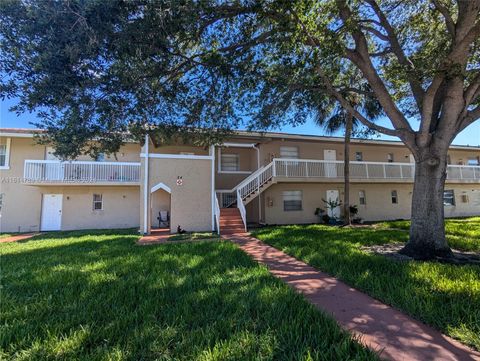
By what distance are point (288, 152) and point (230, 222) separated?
6.82 metres

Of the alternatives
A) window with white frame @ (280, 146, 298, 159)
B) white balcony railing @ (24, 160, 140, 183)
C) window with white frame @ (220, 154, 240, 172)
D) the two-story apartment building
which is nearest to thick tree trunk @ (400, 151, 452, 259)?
the two-story apartment building

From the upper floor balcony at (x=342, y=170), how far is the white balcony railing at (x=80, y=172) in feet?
29.6

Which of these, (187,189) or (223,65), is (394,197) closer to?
(187,189)

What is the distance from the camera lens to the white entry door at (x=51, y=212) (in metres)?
15.4

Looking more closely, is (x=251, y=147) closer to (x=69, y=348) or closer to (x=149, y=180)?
(x=149, y=180)

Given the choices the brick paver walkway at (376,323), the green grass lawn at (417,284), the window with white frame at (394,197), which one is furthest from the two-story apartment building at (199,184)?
the brick paver walkway at (376,323)

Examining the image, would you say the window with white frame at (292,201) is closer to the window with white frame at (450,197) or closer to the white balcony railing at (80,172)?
the white balcony railing at (80,172)

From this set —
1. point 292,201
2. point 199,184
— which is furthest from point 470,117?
point 199,184

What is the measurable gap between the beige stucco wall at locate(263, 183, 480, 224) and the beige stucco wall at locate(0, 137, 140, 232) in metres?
9.20

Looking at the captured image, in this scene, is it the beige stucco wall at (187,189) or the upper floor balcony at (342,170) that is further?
the upper floor balcony at (342,170)

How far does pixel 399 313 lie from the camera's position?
3.80 meters

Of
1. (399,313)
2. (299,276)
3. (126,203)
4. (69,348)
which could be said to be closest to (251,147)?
(126,203)

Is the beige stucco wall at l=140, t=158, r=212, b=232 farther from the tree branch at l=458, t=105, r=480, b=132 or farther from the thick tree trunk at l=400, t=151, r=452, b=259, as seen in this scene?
the tree branch at l=458, t=105, r=480, b=132

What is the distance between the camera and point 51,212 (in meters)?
15.5
